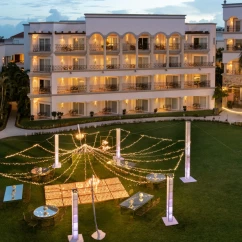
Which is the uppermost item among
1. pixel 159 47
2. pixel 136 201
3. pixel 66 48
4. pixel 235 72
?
pixel 159 47

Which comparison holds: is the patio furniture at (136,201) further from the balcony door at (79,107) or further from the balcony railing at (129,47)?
the balcony railing at (129,47)

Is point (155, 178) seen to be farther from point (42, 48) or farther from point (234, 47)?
point (234, 47)

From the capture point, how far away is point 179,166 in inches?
1125

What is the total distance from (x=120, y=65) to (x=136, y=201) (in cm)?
2974

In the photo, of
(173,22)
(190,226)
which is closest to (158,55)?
(173,22)

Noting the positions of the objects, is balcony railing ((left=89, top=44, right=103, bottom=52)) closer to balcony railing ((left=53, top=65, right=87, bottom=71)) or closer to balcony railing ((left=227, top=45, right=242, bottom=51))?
balcony railing ((left=53, top=65, right=87, bottom=71))

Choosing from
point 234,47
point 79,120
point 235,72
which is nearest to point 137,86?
point 79,120

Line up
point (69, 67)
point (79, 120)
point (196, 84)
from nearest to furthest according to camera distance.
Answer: point (79, 120), point (69, 67), point (196, 84)

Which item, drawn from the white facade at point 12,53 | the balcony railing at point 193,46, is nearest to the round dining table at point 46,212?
the balcony railing at point 193,46

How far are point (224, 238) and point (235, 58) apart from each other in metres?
38.5

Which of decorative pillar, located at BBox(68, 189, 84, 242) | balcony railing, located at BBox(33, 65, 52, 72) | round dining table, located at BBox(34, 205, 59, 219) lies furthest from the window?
decorative pillar, located at BBox(68, 189, 84, 242)

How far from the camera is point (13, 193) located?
22.8 metres

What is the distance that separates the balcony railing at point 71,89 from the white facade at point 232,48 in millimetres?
19484

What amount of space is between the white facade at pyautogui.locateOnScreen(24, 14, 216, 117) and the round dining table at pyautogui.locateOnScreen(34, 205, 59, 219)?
2730cm
